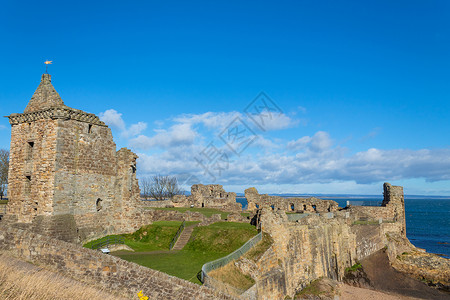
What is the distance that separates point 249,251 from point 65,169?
12.9m

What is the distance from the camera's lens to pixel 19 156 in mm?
23281

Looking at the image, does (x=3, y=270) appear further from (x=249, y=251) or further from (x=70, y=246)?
(x=249, y=251)

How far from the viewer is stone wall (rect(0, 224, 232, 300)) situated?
47.2ft

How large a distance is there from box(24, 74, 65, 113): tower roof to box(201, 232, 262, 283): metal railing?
15348 mm

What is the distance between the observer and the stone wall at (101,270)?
47.2ft

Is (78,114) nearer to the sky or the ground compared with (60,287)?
nearer to the sky

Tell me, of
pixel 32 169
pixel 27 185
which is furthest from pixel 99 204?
pixel 32 169

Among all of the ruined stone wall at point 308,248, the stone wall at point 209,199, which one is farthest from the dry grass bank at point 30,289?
the stone wall at point 209,199

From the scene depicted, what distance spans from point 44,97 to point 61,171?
225 inches

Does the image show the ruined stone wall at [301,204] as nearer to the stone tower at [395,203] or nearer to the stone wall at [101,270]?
the stone tower at [395,203]

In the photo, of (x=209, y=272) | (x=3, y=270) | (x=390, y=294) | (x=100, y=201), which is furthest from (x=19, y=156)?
(x=390, y=294)

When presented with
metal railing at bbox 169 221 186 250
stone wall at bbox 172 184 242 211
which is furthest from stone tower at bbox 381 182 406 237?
metal railing at bbox 169 221 186 250

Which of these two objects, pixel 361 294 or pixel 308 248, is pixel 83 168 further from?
pixel 361 294

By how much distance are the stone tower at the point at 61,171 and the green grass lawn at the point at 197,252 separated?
364cm
